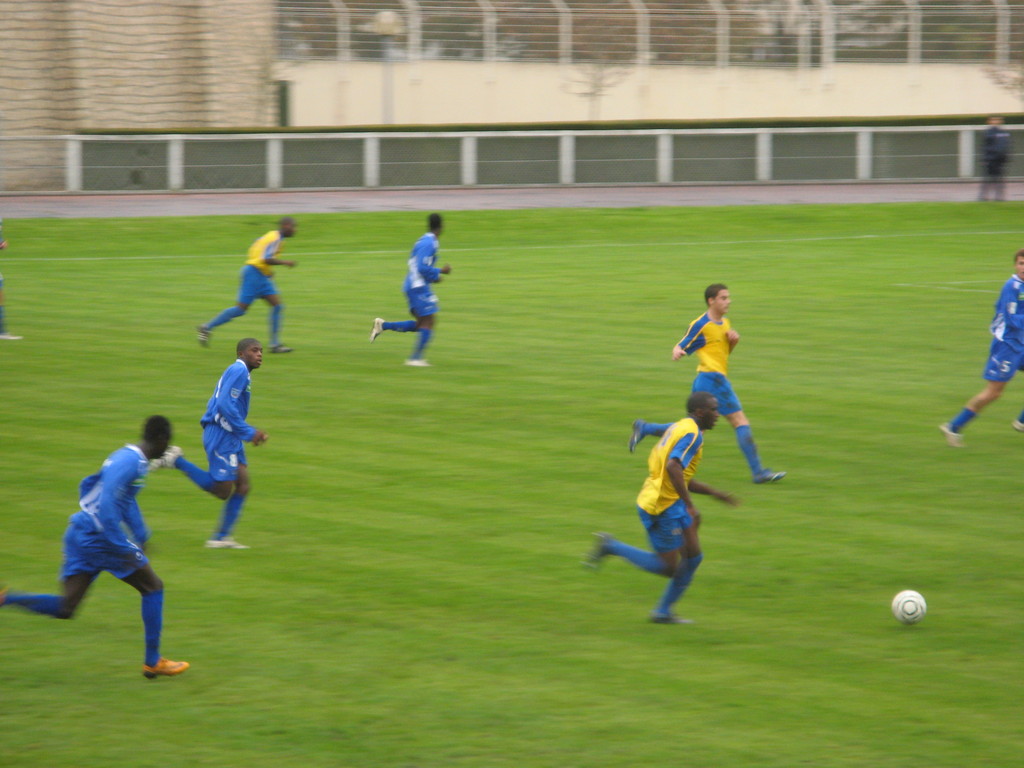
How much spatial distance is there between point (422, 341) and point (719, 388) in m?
6.58

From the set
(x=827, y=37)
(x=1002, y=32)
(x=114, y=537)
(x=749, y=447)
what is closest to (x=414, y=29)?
(x=827, y=37)

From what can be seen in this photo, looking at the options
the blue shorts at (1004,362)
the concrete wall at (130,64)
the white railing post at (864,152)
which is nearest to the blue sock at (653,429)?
the blue shorts at (1004,362)

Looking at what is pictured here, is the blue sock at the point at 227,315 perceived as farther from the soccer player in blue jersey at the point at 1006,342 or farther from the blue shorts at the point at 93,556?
the blue shorts at the point at 93,556

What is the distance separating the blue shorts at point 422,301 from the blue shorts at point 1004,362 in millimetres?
7449

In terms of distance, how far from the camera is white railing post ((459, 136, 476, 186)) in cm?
3838

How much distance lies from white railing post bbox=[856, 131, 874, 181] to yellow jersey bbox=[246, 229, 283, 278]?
2579 cm

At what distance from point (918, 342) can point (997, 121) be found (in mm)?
17294

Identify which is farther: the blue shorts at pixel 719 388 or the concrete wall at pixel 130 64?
the concrete wall at pixel 130 64

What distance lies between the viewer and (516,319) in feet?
70.6

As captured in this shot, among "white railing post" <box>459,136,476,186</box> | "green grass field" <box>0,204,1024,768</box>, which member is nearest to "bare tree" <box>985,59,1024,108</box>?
"white railing post" <box>459,136,476,186</box>

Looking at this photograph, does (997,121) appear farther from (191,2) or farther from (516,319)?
(191,2)

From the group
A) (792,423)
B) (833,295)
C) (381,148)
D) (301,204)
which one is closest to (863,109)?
(381,148)

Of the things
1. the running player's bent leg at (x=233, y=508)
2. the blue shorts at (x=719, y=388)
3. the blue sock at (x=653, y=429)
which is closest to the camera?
the blue sock at (x=653, y=429)

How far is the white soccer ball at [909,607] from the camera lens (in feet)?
29.6
